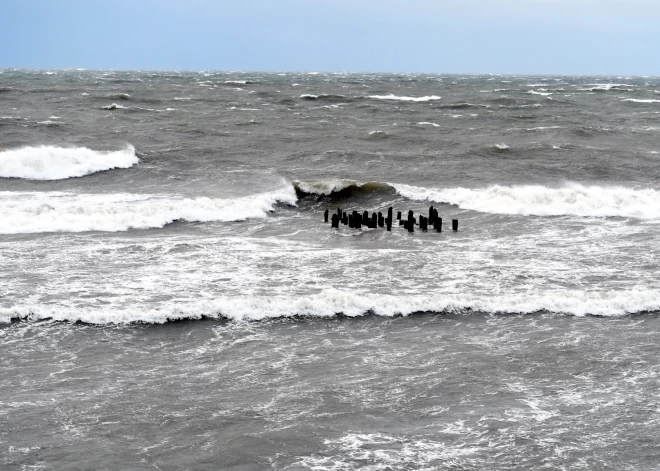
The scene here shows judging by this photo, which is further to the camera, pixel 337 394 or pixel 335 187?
pixel 335 187

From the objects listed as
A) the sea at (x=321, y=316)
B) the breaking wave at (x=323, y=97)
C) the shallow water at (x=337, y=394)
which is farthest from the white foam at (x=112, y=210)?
the breaking wave at (x=323, y=97)

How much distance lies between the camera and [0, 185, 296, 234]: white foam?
22.5 metres

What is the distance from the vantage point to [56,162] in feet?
108

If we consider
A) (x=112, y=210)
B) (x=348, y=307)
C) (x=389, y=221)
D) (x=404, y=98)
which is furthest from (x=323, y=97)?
(x=348, y=307)

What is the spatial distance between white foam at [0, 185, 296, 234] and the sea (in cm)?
12

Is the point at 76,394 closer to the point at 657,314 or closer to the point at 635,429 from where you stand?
the point at 635,429

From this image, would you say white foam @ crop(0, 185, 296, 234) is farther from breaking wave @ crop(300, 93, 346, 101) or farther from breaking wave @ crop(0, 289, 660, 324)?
breaking wave @ crop(300, 93, 346, 101)

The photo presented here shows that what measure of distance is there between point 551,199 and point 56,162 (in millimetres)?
20060

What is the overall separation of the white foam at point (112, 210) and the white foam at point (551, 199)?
5677mm

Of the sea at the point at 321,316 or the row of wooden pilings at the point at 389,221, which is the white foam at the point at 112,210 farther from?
the row of wooden pilings at the point at 389,221

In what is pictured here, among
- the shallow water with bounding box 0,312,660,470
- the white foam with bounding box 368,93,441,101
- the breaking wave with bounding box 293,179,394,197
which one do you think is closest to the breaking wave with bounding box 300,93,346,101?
the white foam with bounding box 368,93,441,101

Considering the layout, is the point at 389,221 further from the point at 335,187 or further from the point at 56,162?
the point at 56,162

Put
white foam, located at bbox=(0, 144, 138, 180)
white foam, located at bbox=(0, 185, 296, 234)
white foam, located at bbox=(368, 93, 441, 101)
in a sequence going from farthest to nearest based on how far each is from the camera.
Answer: white foam, located at bbox=(368, 93, 441, 101), white foam, located at bbox=(0, 144, 138, 180), white foam, located at bbox=(0, 185, 296, 234)

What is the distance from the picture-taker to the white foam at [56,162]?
3173 cm
